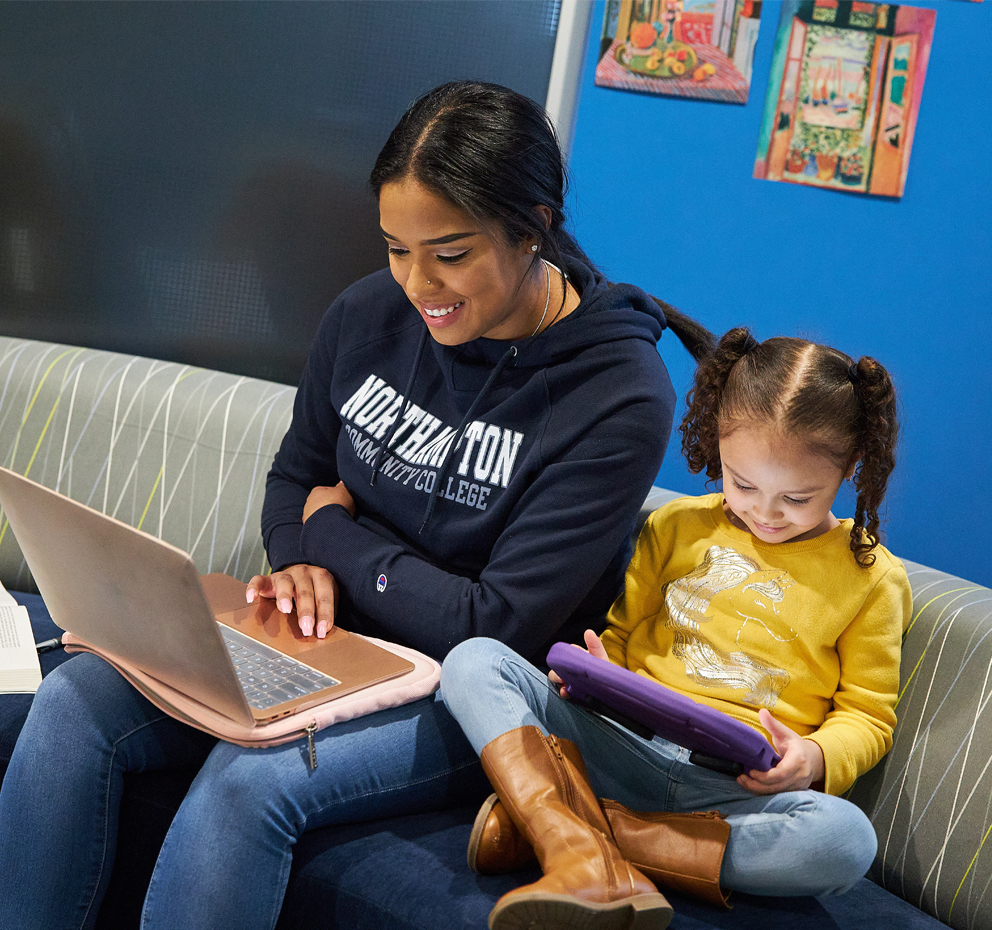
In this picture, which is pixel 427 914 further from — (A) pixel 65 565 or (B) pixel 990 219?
(B) pixel 990 219

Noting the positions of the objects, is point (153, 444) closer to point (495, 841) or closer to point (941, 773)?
A: point (495, 841)

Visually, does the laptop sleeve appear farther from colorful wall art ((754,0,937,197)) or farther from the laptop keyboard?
colorful wall art ((754,0,937,197))

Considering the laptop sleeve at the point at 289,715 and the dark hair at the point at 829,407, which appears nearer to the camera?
the laptop sleeve at the point at 289,715

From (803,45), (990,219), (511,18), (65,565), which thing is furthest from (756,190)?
(65,565)

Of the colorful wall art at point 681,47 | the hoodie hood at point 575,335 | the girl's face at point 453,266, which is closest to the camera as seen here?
the girl's face at point 453,266

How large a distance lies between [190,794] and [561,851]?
16.4 inches

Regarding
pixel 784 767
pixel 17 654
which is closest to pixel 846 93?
pixel 784 767

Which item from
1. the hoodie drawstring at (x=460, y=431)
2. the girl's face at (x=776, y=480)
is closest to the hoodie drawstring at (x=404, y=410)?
the hoodie drawstring at (x=460, y=431)

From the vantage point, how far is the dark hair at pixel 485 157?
49.6 inches

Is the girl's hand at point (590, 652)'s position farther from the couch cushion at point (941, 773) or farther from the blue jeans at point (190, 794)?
the couch cushion at point (941, 773)

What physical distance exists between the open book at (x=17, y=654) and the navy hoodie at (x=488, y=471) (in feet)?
1.25

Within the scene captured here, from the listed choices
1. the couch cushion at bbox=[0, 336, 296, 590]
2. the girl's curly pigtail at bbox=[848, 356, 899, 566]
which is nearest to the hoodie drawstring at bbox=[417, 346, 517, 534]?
the girl's curly pigtail at bbox=[848, 356, 899, 566]

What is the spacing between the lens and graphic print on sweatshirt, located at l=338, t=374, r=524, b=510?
4.46 feet

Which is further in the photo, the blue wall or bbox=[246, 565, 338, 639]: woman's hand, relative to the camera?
the blue wall
